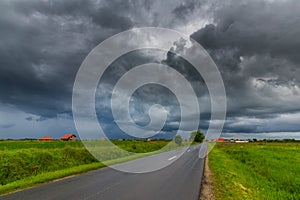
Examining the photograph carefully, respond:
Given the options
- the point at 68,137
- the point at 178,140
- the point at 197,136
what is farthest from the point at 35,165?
the point at 197,136

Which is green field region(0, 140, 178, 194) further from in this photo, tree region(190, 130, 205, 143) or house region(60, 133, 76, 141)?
tree region(190, 130, 205, 143)

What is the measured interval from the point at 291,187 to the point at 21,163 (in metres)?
14.5

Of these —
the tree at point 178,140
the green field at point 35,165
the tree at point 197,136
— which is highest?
the tree at point 197,136

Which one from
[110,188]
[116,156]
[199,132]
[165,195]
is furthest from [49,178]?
[199,132]

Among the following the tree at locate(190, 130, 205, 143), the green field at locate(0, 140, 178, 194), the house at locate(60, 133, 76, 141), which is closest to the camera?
the green field at locate(0, 140, 178, 194)

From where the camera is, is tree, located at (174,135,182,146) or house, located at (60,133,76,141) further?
house, located at (60,133,76,141)

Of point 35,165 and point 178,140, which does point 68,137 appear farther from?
point 35,165

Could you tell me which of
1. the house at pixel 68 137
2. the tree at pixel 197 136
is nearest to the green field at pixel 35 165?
the house at pixel 68 137

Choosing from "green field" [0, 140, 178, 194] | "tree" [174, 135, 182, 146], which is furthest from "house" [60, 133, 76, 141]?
"green field" [0, 140, 178, 194]

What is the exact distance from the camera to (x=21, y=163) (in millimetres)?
14688

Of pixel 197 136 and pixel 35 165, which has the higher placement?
pixel 197 136

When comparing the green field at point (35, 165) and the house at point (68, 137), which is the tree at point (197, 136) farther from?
the green field at point (35, 165)

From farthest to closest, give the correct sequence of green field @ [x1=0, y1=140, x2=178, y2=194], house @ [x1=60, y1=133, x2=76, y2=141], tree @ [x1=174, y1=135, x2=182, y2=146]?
house @ [x1=60, y1=133, x2=76, y2=141], tree @ [x1=174, y1=135, x2=182, y2=146], green field @ [x1=0, y1=140, x2=178, y2=194]

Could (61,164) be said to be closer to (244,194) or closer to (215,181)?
(215,181)
